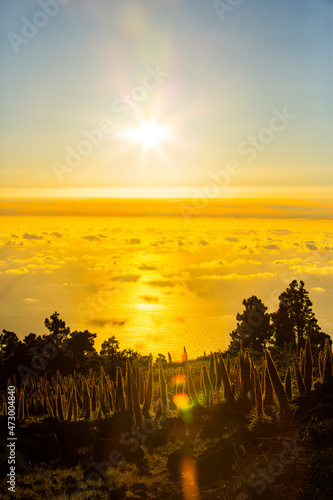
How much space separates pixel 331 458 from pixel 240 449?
588cm

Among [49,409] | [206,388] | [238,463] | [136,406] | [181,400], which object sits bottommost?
[238,463]

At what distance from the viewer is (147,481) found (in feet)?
79.9

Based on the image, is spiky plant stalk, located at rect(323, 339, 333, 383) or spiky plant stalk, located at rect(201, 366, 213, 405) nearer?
spiky plant stalk, located at rect(323, 339, 333, 383)

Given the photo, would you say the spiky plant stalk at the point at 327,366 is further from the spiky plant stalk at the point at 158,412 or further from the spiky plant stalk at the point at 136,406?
the spiky plant stalk at the point at 136,406

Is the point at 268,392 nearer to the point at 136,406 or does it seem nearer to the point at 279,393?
the point at 279,393

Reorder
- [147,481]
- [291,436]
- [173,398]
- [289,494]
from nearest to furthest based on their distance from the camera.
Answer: [289,494] → [291,436] → [147,481] → [173,398]

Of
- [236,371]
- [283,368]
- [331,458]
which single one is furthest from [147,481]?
[283,368]

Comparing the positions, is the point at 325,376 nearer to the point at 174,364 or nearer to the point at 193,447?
the point at 193,447

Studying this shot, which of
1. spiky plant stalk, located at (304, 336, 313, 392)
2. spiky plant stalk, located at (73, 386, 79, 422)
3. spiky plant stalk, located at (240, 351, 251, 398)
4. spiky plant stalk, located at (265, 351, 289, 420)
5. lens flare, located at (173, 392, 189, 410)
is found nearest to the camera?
spiky plant stalk, located at (265, 351, 289, 420)

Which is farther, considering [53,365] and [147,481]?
[53,365]

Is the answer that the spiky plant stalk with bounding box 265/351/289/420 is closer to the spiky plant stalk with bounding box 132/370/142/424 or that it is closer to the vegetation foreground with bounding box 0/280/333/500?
the vegetation foreground with bounding box 0/280/333/500

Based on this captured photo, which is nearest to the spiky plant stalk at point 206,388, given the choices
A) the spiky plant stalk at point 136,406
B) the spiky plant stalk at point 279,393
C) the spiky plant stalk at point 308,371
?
the spiky plant stalk at point 136,406

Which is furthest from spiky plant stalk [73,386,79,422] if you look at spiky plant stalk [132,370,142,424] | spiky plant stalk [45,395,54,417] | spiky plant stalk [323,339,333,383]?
spiky plant stalk [323,339,333,383]

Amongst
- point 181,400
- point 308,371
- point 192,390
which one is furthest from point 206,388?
point 308,371
